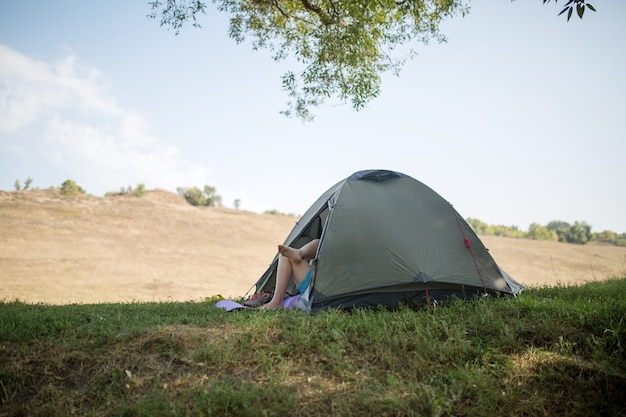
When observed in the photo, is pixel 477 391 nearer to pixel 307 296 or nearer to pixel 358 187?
pixel 307 296

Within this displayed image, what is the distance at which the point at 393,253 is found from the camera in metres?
6.11

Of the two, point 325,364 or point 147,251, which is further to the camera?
point 147,251

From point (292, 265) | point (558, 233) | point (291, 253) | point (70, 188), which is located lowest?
point (292, 265)

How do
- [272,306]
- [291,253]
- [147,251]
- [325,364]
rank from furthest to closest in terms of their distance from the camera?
[147,251] < [291,253] < [272,306] < [325,364]

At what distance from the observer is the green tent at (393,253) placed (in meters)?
5.97

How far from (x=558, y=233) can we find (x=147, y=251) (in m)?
28.3

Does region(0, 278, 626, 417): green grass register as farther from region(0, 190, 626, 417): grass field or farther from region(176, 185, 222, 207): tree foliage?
region(176, 185, 222, 207): tree foliage

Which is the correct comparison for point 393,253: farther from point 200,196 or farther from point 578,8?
point 200,196

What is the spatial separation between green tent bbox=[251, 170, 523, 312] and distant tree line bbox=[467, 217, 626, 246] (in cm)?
2445

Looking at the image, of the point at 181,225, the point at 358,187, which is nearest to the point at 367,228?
the point at 358,187

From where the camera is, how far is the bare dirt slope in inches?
647

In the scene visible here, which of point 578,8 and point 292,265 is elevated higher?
point 578,8

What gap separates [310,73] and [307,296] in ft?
23.5

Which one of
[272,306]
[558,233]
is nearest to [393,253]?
[272,306]
